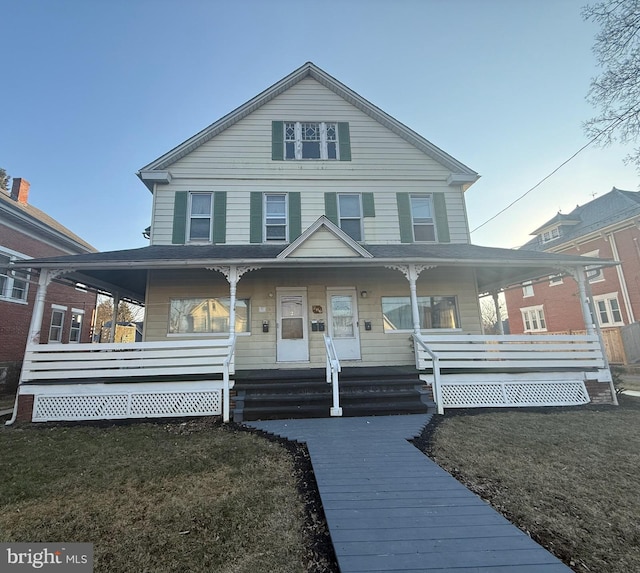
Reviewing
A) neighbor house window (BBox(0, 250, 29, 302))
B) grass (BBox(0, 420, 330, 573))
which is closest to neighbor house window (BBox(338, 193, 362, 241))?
grass (BBox(0, 420, 330, 573))

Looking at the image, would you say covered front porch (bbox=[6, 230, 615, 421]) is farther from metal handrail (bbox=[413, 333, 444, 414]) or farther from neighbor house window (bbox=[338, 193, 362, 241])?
neighbor house window (bbox=[338, 193, 362, 241])

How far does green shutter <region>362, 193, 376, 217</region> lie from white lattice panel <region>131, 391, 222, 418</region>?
664 centimetres

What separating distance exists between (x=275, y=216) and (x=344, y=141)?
11.3 feet

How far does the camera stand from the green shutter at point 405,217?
32.4 feet

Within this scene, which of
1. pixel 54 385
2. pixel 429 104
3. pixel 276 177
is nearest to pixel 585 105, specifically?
pixel 429 104

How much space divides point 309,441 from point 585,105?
1110 centimetres

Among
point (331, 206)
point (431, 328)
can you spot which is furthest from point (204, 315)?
point (431, 328)

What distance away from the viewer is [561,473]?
3.62 metres

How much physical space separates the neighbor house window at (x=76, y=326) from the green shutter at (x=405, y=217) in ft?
56.9

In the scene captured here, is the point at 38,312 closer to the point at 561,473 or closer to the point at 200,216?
the point at 200,216

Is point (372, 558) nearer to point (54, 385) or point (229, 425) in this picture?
point (229, 425)

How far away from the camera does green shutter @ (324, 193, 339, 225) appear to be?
977cm

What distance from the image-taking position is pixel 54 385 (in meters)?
6.50

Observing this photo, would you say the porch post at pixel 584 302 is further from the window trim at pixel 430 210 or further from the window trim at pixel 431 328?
the window trim at pixel 430 210
